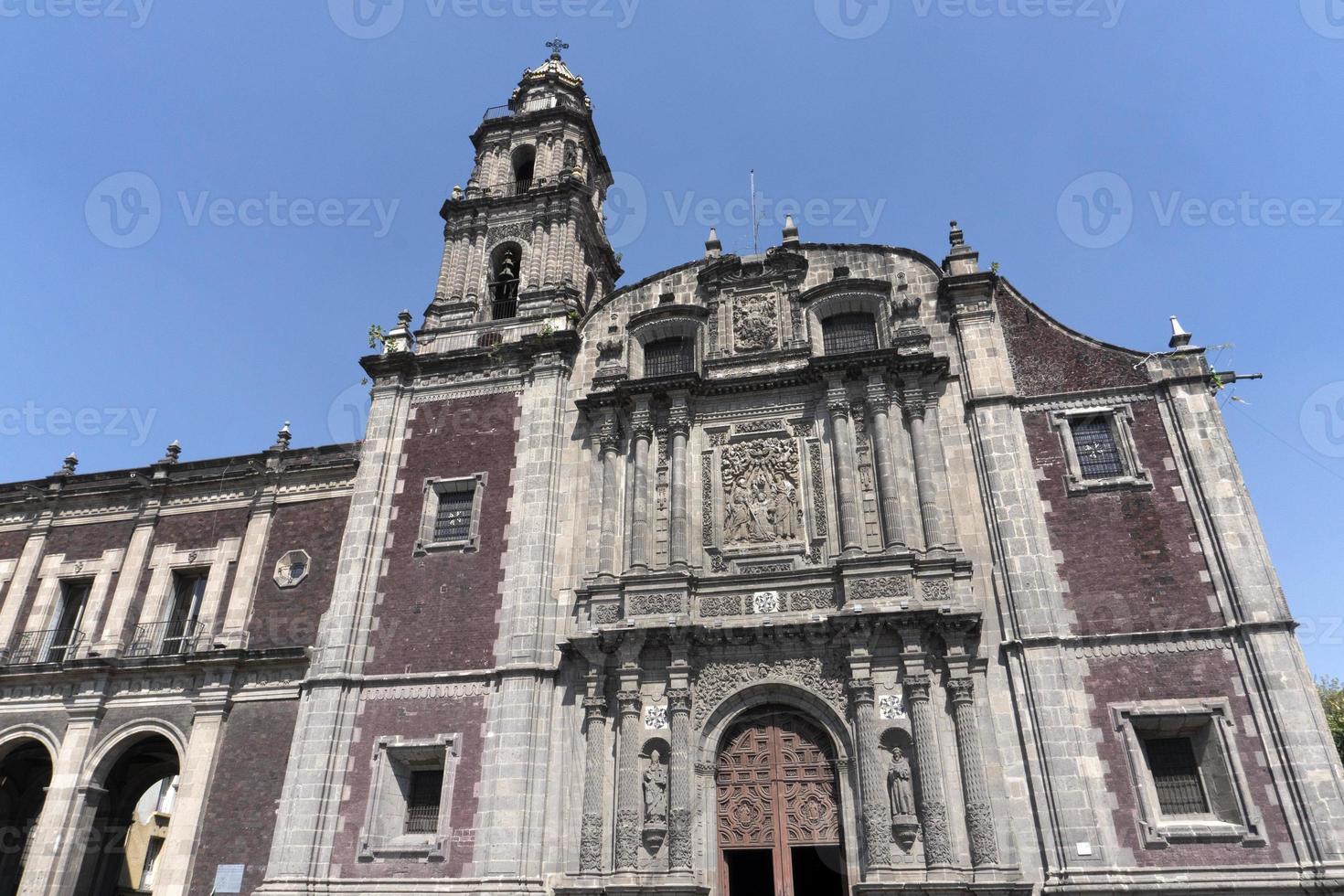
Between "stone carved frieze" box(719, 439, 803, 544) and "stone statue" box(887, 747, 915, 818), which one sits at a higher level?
"stone carved frieze" box(719, 439, 803, 544)

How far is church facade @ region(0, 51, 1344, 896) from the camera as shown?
1581 cm

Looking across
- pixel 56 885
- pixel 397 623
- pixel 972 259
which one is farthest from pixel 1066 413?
pixel 56 885

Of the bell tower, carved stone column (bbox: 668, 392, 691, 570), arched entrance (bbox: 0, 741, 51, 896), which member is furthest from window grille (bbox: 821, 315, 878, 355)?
arched entrance (bbox: 0, 741, 51, 896)

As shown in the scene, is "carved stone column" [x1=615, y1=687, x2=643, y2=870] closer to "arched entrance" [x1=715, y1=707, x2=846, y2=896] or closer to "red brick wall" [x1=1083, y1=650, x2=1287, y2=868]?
"arched entrance" [x1=715, y1=707, x2=846, y2=896]

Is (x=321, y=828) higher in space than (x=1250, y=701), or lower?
lower

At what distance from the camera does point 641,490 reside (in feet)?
66.0

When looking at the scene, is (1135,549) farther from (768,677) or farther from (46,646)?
(46,646)

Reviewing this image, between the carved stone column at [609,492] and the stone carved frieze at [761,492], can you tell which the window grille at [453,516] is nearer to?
the carved stone column at [609,492]

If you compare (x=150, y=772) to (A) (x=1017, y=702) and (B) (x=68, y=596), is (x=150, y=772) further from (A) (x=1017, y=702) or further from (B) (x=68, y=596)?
(A) (x=1017, y=702)

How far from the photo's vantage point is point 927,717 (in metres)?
16.3

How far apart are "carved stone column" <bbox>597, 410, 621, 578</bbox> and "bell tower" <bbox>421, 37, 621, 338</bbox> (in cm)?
403

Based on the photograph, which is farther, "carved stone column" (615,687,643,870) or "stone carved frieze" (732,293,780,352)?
"stone carved frieze" (732,293,780,352)

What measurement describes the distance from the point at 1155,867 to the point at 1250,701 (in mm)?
3418

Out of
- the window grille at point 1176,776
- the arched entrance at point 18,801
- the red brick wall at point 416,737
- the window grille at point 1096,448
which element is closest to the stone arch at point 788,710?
the red brick wall at point 416,737
